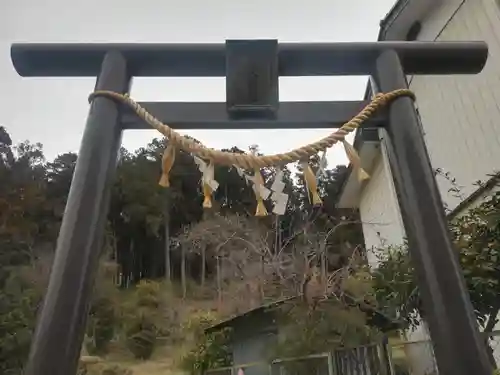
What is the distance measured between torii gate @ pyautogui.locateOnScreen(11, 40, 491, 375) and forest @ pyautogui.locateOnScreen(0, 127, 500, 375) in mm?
403

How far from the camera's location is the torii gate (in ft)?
3.75

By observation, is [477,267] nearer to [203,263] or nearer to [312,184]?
[312,184]

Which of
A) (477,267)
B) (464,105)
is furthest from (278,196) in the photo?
(464,105)

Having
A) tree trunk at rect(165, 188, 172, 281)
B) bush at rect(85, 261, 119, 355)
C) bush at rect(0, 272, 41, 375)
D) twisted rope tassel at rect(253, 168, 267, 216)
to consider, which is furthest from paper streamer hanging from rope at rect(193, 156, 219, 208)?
tree trunk at rect(165, 188, 172, 281)

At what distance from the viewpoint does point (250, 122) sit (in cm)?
167

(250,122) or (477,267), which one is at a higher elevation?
(250,122)

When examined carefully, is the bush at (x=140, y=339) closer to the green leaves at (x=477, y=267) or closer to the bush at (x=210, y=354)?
the bush at (x=210, y=354)

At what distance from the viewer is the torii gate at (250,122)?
3.75 ft

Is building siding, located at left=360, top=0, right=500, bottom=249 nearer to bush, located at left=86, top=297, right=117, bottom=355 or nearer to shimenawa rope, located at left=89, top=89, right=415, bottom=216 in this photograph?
shimenawa rope, located at left=89, top=89, right=415, bottom=216

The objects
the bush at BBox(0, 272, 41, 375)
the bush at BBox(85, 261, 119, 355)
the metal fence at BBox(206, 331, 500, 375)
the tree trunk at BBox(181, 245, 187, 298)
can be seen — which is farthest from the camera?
the tree trunk at BBox(181, 245, 187, 298)

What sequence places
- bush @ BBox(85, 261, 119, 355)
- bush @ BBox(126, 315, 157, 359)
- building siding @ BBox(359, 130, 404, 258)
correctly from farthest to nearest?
bush @ BBox(126, 315, 157, 359)
bush @ BBox(85, 261, 119, 355)
building siding @ BBox(359, 130, 404, 258)

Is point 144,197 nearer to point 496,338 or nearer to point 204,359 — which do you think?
point 204,359

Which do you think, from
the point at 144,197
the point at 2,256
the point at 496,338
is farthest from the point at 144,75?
the point at 144,197

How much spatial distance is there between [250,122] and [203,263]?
14689 mm
